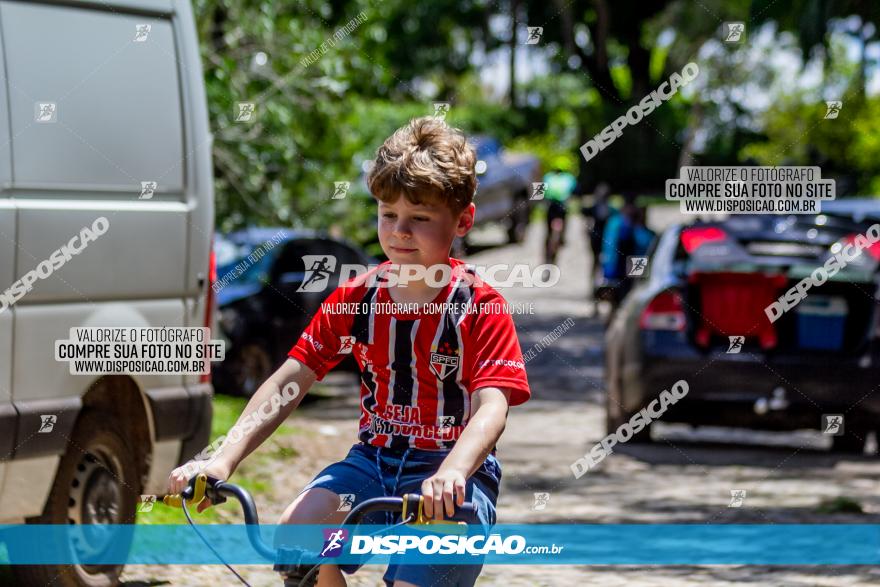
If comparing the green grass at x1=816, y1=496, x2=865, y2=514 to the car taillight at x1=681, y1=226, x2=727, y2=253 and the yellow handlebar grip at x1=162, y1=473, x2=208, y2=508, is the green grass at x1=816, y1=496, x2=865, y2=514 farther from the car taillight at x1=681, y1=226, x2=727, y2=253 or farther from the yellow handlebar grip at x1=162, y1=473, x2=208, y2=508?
the yellow handlebar grip at x1=162, y1=473, x2=208, y2=508

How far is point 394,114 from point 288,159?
73.4 feet

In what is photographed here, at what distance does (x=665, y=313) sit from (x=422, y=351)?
716cm

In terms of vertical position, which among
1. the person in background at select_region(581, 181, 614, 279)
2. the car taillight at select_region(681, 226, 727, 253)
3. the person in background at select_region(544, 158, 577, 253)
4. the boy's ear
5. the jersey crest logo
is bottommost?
the jersey crest logo

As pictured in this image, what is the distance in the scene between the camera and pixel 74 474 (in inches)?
235

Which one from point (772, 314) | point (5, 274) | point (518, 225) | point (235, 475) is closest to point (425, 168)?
point (5, 274)

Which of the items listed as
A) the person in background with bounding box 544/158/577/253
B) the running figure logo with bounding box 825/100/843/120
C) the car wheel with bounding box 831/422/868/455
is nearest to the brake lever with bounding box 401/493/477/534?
the running figure logo with bounding box 825/100/843/120

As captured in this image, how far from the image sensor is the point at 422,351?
12.3 ft

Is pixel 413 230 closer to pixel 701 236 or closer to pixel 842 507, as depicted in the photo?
pixel 842 507

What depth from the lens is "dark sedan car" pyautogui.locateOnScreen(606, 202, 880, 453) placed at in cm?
1060

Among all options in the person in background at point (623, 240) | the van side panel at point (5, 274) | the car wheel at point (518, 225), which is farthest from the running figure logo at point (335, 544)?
the car wheel at point (518, 225)

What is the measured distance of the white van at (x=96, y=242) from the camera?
5.50m

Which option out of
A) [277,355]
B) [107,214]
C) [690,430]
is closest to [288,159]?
[277,355]

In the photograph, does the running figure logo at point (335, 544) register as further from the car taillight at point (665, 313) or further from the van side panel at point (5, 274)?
the car taillight at point (665, 313)

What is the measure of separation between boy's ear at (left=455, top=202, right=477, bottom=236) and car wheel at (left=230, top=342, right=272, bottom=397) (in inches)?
401
